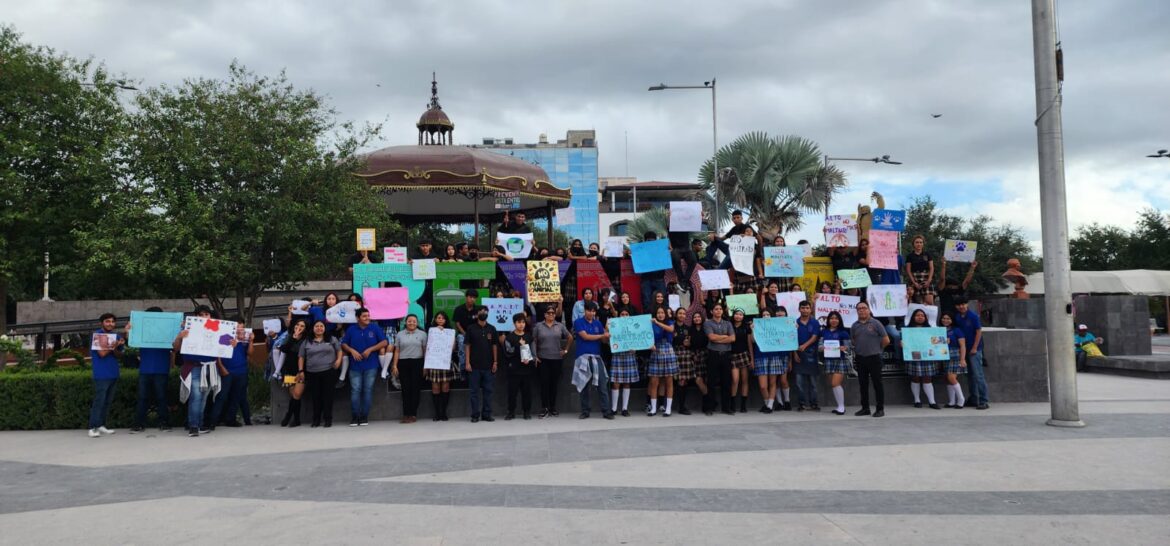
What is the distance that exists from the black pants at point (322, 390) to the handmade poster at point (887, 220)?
9747mm

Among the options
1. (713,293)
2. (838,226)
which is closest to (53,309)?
(713,293)

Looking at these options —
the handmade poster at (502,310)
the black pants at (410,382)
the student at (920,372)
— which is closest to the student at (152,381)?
the black pants at (410,382)

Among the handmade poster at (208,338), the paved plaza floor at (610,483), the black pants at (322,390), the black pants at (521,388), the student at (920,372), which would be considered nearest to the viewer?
the paved plaza floor at (610,483)

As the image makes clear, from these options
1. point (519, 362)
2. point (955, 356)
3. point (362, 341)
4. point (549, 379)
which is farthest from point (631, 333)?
point (955, 356)

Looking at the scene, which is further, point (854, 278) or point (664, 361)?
point (854, 278)

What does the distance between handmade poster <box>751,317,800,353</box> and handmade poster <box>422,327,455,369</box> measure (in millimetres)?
4903

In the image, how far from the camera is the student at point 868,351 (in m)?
11.6

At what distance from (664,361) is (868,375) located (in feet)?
10.8

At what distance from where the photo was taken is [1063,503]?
6.40 m

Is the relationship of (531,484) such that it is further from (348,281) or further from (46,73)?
(348,281)

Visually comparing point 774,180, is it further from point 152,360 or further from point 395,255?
point 152,360

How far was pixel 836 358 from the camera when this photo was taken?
1208 centimetres

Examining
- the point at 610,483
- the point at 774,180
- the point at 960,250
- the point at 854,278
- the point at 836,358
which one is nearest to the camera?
the point at 610,483

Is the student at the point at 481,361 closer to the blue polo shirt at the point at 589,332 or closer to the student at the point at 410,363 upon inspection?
the student at the point at 410,363
